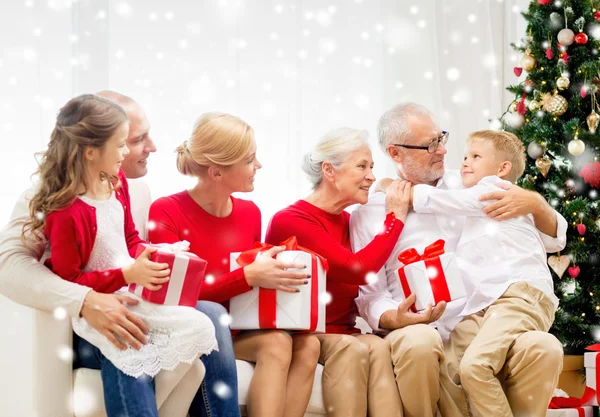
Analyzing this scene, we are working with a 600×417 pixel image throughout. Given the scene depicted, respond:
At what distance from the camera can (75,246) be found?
2.05 meters

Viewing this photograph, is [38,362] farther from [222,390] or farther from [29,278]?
[222,390]

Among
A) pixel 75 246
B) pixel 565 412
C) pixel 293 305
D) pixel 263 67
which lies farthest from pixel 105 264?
pixel 565 412

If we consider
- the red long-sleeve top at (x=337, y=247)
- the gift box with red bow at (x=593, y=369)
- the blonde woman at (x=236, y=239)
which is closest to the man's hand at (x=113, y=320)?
the blonde woman at (x=236, y=239)

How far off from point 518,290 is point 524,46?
1.58 meters

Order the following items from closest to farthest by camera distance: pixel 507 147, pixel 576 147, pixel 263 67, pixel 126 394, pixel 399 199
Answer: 1. pixel 126 394
2. pixel 399 199
3. pixel 507 147
4. pixel 576 147
5. pixel 263 67

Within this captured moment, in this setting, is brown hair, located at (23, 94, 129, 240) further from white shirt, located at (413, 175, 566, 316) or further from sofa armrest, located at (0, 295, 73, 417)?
white shirt, located at (413, 175, 566, 316)

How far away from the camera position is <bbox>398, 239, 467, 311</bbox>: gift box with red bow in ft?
8.01

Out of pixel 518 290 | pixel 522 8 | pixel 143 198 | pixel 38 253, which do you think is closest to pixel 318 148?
pixel 143 198

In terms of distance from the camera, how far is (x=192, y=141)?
102 inches

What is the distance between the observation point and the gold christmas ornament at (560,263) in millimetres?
3344

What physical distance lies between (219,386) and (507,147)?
1429 mm

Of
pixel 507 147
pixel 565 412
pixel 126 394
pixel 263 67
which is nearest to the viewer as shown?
pixel 126 394

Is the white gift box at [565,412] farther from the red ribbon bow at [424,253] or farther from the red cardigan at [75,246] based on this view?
the red cardigan at [75,246]

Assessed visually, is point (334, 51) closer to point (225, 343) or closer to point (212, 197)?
point (212, 197)
